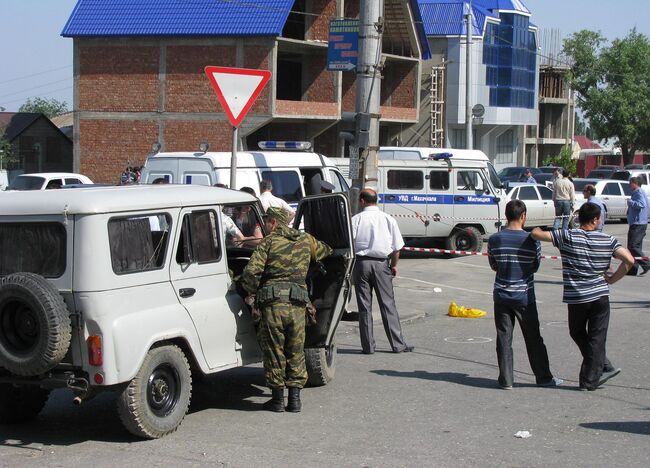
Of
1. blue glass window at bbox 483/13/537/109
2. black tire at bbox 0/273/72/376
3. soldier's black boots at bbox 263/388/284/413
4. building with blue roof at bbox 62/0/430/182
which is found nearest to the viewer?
black tire at bbox 0/273/72/376

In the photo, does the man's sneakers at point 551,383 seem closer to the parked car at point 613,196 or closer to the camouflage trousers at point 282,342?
the camouflage trousers at point 282,342

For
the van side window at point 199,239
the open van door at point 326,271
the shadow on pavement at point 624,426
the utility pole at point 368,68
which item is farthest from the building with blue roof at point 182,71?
the shadow on pavement at point 624,426

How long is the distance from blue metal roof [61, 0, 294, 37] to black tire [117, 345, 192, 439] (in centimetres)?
2829

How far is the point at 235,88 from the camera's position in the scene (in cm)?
1102

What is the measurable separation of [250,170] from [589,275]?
31.4 feet

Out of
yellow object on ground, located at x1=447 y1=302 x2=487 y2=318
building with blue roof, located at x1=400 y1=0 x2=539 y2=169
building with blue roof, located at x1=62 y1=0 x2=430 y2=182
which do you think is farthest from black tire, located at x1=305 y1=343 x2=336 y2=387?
building with blue roof, located at x1=400 y1=0 x2=539 y2=169

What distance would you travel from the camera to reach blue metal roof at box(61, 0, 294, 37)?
35.1 m

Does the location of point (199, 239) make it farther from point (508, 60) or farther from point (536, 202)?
point (508, 60)

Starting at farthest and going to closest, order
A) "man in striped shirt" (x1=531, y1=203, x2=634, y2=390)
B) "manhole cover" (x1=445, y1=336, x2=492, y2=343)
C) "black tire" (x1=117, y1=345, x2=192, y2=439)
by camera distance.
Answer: "manhole cover" (x1=445, y1=336, x2=492, y2=343) → "man in striped shirt" (x1=531, y1=203, x2=634, y2=390) → "black tire" (x1=117, y1=345, x2=192, y2=439)

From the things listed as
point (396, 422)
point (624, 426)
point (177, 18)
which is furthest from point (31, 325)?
point (177, 18)

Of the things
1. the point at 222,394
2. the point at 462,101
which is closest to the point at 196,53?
the point at 462,101

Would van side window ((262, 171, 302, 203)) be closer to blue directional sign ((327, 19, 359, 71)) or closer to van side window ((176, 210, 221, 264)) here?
blue directional sign ((327, 19, 359, 71))

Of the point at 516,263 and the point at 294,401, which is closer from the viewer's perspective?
the point at 294,401

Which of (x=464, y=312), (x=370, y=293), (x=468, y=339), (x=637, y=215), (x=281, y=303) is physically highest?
(x=637, y=215)
